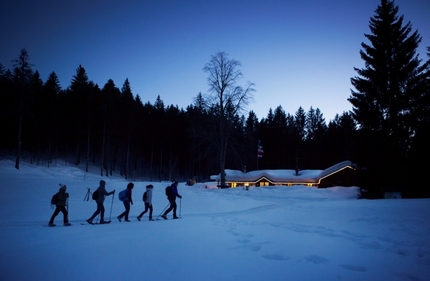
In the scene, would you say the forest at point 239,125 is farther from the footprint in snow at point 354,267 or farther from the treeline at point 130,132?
the footprint in snow at point 354,267

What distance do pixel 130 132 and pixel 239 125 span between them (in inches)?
937

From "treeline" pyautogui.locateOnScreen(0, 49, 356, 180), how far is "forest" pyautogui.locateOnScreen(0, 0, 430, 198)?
20 centimetres

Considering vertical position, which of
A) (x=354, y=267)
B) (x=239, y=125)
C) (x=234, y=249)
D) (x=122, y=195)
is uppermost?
(x=239, y=125)

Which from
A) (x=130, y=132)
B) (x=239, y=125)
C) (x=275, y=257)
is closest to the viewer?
(x=275, y=257)

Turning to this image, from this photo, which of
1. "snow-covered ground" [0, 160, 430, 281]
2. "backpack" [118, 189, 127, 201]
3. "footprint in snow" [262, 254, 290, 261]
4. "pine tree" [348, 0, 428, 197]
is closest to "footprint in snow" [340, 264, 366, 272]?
"snow-covered ground" [0, 160, 430, 281]

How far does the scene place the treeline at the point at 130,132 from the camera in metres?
32.3

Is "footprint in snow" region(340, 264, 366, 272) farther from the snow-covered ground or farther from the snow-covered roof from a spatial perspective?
the snow-covered roof

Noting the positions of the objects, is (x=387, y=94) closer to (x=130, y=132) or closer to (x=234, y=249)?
(x=234, y=249)

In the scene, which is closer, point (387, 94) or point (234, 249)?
point (234, 249)

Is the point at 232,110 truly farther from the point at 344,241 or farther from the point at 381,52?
the point at 344,241

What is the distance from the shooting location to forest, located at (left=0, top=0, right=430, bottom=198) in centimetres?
2017

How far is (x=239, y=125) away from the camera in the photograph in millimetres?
33750

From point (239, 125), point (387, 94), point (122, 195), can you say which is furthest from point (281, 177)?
point (122, 195)

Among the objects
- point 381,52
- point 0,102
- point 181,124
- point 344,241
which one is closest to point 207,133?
point 381,52
